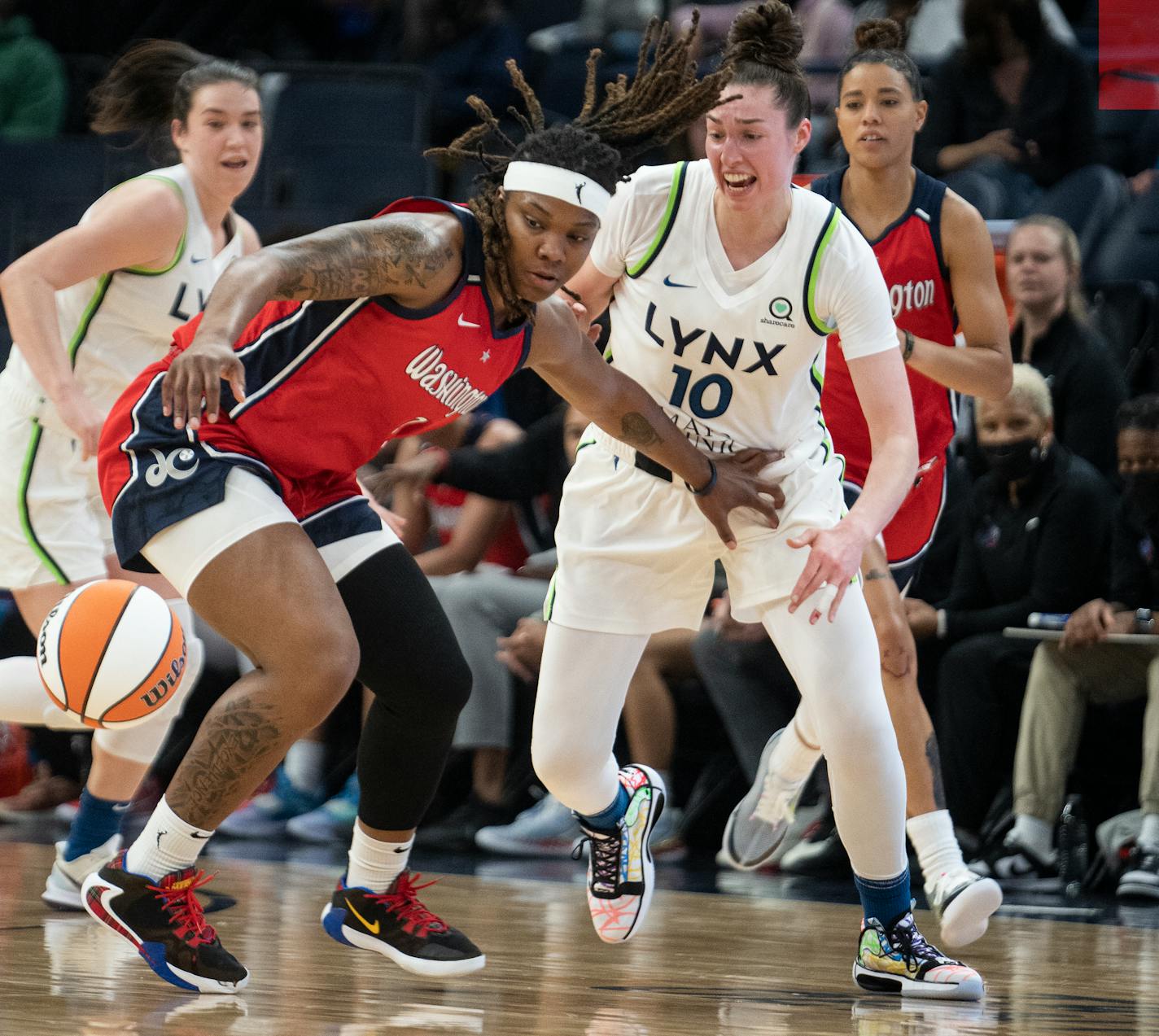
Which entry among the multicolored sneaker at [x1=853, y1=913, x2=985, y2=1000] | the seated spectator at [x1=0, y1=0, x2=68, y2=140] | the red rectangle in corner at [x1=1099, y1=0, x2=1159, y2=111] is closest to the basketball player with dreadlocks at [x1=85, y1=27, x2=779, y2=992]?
the multicolored sneaker at [x1=853, y1=913, x2=985, y2=1000]

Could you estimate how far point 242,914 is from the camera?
15.2ft

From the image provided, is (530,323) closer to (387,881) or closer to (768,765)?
(387,881)

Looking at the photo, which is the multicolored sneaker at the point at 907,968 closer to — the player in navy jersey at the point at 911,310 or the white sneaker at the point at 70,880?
the player in navy jersey at the point at 911,310

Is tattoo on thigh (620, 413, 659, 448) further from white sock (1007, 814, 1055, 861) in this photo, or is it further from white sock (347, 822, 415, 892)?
white sock (1007, 814, 1055, 861)

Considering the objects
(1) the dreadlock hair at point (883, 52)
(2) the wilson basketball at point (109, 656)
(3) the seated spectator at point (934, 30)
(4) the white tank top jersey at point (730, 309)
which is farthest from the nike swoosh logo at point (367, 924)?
(3) the seated spectator at point (934, 30)

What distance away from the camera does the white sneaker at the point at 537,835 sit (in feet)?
20.6

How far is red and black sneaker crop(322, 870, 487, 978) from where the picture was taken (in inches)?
147

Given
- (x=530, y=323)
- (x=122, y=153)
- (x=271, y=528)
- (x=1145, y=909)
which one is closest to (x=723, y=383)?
(x=530, y=323)

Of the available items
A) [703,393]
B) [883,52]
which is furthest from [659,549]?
[883,52]

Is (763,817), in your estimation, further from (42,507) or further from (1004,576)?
(42,507)

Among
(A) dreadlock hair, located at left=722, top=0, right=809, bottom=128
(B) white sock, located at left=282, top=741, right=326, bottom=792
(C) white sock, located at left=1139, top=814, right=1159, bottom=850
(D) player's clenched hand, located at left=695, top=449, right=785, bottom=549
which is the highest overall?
(A) dreadlock hair, located at left=722, top=0, right=809, bottom=128

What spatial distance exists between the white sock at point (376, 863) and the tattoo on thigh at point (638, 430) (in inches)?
38.9

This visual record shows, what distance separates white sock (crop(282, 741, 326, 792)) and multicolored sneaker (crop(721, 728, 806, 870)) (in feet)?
7.51

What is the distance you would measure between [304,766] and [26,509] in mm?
2275
